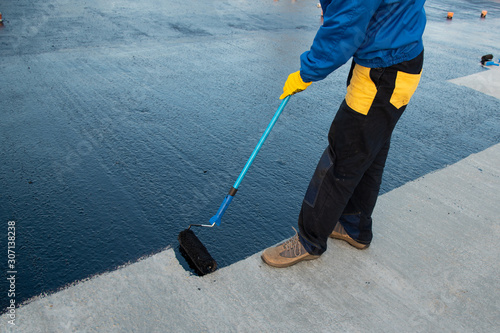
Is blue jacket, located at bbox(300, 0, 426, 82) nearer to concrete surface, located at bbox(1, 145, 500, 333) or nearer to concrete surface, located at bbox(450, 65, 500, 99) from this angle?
concrete surface, located at bbox(1, 145, 500, 333)

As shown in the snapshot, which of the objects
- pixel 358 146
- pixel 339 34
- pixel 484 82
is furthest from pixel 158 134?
pixel 484 82

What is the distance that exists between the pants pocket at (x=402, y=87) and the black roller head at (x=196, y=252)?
1191mm

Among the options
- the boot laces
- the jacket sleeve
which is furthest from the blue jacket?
the boot laces

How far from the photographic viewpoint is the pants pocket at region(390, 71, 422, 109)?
2027 millimetres

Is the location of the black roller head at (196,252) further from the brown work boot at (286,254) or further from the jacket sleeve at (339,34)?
the jacket sleeve at (339,34)

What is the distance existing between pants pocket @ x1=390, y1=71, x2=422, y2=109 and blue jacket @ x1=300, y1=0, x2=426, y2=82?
0.08 metres

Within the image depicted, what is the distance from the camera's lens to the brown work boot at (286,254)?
233cm

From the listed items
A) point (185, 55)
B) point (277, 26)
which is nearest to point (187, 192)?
point (185, 55)

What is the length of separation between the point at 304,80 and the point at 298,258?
3.09 feet

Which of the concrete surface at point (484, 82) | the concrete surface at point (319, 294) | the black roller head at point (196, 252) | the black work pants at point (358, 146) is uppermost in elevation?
the black work pants at point (358, 146)

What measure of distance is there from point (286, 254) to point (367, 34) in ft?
3.87

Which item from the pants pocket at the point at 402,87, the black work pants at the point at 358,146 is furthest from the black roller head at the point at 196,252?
the pants pocket at the point at 402,87

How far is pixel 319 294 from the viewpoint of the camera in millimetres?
2203

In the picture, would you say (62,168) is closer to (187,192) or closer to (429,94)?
(187,192)
